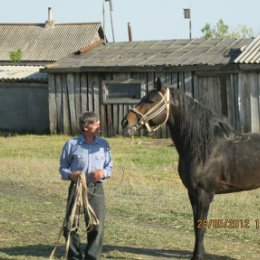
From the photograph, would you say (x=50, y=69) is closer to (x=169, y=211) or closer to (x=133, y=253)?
(x=169, y=211)

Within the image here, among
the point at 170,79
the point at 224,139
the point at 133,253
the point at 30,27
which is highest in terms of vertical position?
the point at 30,27

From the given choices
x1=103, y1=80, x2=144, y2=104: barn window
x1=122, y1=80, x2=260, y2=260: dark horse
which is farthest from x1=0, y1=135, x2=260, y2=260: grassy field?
x1=103, y1=80, x2=144, y2=104: barn window

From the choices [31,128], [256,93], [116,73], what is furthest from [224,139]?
[31,128]

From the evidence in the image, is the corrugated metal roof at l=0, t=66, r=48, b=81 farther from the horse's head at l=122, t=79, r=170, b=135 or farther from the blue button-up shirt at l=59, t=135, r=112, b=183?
the blue button-up shirt at l=59, t=135, r=112, b=183

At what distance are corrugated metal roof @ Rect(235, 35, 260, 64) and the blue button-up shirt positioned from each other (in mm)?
13918

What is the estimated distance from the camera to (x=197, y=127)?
7.76m

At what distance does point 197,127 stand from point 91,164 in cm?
138

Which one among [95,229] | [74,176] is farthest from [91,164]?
[95,229]

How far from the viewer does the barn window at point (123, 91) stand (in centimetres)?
2300

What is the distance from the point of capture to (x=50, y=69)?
23.9 m

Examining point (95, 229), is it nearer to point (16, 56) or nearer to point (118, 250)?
point (118, 250)

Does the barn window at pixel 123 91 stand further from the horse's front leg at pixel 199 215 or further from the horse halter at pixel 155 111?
the horse's front leg at pixel 199 215

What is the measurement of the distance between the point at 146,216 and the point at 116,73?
518 inches
